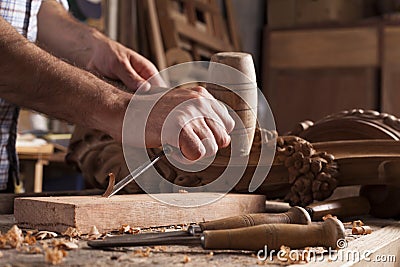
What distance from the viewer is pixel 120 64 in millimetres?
1578

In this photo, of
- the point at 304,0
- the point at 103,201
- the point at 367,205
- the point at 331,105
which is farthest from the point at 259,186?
the point at 304,0

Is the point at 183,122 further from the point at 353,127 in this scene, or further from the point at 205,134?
the point at 353,127

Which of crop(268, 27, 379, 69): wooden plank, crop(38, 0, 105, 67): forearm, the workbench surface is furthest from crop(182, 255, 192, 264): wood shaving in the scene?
crop(268, 27, 379, 69): wooden plank

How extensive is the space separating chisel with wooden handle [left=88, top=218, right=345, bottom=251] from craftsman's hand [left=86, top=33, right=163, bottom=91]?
2.55 ft

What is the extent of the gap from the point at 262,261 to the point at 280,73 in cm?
401

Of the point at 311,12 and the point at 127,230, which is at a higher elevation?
the point at 311,12

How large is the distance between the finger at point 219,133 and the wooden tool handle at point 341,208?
0.19 metres

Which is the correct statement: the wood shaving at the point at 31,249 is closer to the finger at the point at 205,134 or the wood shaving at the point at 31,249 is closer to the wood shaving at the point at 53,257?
the wood shaving at the point at 53,257

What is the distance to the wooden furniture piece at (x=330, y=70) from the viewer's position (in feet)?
14.2

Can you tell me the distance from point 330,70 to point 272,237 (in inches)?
152

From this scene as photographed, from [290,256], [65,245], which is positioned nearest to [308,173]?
[290,256]

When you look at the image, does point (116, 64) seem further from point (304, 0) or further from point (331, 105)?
A: point (304, 0)

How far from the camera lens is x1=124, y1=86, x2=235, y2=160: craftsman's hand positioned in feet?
3.56

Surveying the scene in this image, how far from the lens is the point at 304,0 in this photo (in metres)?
4.80
